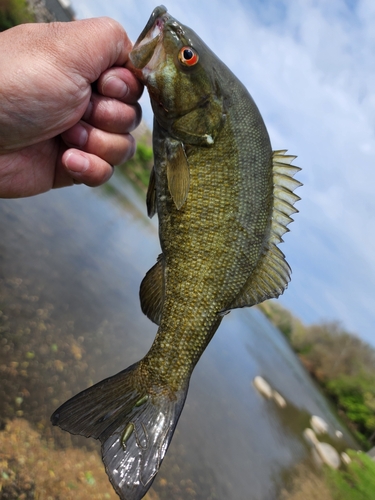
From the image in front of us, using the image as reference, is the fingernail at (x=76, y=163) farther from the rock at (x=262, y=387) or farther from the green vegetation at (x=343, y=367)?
the green vegetation at (x=343, y=367)

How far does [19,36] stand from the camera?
7.30 ft

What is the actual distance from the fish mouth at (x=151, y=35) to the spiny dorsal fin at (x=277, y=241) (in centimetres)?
103

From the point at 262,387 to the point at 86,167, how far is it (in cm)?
1538

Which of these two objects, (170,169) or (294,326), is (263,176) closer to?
(170,169)

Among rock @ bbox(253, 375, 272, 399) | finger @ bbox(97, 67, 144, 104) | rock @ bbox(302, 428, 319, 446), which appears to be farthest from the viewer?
rock @ bbox(253, 375, 272, 399)

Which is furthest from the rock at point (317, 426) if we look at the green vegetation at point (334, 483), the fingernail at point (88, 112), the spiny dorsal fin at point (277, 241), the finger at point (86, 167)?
the fingernail at point (88, 112)

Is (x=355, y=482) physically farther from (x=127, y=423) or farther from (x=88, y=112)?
(x=88, y=112)

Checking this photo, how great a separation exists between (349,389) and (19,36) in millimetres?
31677

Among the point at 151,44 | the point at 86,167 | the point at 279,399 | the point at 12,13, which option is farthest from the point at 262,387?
the point at 12,13

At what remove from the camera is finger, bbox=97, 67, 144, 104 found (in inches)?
93.0

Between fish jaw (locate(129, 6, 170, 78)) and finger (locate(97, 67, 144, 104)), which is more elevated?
fish jaw (locate(129, 6, 170, 78))

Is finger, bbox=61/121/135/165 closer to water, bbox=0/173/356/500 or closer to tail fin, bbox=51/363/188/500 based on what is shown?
tail fin, bbox=51/363/188/500

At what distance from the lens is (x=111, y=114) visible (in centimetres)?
256

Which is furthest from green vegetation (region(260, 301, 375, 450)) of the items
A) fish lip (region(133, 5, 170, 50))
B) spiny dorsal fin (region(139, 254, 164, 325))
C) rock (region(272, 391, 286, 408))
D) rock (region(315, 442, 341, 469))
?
fish lip (region(133, 5, 170, 50))
